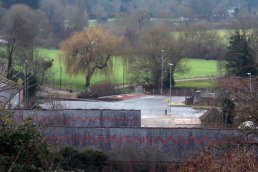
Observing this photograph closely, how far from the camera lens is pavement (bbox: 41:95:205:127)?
111 ft

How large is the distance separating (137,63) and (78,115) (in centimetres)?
2431

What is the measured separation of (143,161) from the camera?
66.7ft

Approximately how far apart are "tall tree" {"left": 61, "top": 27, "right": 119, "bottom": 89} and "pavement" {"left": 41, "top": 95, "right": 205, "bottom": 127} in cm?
381

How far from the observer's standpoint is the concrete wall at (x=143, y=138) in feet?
69.5

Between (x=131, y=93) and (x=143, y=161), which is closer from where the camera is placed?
(x=143, y=161)

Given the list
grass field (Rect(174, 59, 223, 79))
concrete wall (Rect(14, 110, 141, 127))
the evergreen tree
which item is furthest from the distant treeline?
concrete wall (Rect(14, 110, 141, 127))

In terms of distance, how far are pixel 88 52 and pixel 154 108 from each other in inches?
337

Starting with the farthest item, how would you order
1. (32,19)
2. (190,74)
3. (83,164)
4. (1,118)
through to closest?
(32,19) → (190,74) → (83,164) → (1,118)

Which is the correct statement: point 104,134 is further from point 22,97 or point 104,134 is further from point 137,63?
point 137,63

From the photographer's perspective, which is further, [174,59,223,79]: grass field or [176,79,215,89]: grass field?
[174,59,223,79]: grass field

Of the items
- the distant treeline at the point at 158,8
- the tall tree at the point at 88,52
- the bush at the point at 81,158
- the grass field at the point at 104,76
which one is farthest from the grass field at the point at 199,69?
the bush at the point at 81,158

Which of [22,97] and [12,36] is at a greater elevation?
[12,36]

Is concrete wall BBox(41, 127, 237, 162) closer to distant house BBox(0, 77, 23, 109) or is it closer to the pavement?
distant house BBox(0, 77, 23, 109)

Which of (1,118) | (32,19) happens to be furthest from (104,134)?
(32,19)
